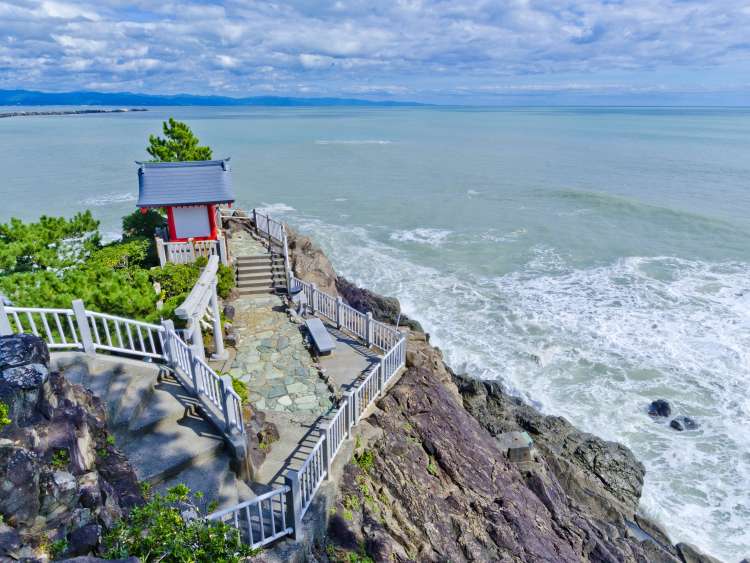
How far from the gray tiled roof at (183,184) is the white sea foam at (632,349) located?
11715 millimetres

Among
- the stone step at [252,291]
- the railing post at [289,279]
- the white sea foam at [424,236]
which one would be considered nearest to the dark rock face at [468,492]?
the railing post at [289,279]

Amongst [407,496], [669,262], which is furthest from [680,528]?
[669,262]

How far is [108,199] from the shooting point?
4581 centimetres

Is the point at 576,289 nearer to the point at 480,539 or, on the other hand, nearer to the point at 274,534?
the point at 480,539

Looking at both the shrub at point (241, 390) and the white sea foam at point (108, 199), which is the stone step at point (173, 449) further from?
the white sea foam at point (108, 199)

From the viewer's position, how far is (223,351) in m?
12.4

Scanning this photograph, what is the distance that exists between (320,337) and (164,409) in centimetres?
501

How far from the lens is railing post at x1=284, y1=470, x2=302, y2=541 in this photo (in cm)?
674

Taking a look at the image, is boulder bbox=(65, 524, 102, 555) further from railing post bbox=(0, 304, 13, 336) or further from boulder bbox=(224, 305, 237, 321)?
boulder bbox=(224, 305, 237, 321)

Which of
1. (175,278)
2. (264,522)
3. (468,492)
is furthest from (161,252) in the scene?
(468,492)

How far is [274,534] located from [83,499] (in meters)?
2.97

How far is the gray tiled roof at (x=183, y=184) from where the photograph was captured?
701 inches

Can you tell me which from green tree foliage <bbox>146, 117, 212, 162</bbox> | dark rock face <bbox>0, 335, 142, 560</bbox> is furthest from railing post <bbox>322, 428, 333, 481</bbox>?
green tree foliage <bbox>146, 117, 212, 162</bbox>

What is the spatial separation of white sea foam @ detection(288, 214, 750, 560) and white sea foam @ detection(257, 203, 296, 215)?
11.7m
